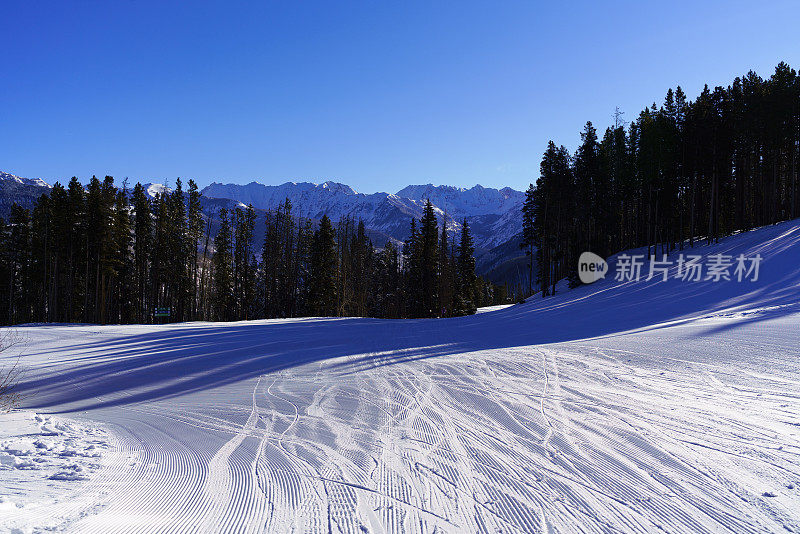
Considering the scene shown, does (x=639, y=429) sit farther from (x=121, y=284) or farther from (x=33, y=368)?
(x=121, y=284)

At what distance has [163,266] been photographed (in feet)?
122

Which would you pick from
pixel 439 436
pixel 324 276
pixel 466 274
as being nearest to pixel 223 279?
pixel 324 276

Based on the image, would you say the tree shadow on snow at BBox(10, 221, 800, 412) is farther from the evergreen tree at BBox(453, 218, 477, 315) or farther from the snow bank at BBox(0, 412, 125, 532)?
the evergreen tree at BBox(453, 218, 477, 315)

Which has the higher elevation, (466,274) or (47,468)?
(466,274)

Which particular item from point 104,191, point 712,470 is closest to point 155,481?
point 712,470

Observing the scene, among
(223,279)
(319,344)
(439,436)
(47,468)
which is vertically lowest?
(319,344)

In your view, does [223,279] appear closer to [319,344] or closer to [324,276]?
[324,276]

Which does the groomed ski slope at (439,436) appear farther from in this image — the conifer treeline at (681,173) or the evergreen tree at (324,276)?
the conifer treeline at (681,173)

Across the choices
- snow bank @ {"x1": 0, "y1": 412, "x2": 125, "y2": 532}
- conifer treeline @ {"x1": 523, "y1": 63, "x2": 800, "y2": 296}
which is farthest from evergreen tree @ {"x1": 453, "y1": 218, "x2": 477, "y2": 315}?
snow bank @ {"x1": 0, "y1": 412, "x2": 125, "y2": 532}

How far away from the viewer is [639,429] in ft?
14.5

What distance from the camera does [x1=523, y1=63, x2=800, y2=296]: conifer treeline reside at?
35.3 m

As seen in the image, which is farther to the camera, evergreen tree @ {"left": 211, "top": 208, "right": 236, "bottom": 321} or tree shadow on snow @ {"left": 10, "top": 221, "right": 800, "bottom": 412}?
evergreen tree @ {"left": 211, "top": 208, "right": 236, "bottom": 321}

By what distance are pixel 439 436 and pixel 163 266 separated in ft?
131

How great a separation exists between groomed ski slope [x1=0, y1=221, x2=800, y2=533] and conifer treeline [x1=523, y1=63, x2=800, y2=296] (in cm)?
3071
